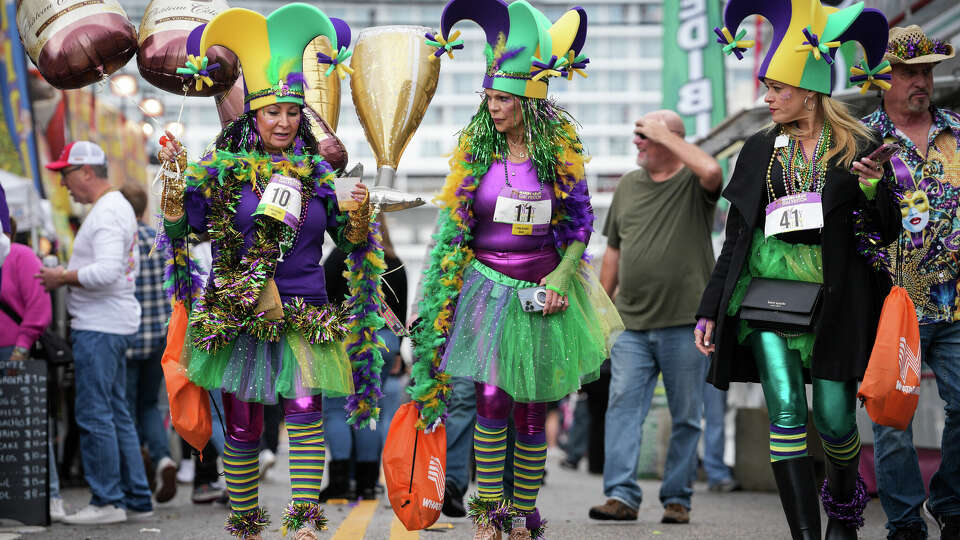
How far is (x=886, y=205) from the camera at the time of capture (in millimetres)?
4547

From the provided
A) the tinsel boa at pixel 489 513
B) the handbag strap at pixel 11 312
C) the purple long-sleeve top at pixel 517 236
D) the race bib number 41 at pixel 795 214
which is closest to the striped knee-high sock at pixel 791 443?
the race bib number 41 at pixel 795 214

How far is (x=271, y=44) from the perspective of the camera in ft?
16.4

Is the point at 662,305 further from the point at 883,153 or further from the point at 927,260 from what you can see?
the point at 883,153

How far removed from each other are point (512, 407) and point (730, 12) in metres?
2.08

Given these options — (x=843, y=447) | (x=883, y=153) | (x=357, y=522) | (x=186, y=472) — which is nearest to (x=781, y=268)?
(x=883, y=153)

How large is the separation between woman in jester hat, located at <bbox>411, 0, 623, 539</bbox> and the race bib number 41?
97 cm

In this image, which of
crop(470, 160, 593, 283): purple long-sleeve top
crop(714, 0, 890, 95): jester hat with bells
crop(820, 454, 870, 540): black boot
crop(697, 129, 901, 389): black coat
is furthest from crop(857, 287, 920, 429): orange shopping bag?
crop(470, 160, 593, 283): purple long-sleeve top

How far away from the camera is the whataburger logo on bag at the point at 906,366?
14.2 ft

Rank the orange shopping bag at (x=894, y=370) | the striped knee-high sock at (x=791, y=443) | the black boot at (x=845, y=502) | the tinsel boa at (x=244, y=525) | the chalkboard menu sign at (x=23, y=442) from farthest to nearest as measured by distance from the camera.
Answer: the chalkboard menu sign at (x=23, y=442) < the tinsel boa at (x=244, y=525) < the black boot at (x=845, y=502) < the striped knee-high sock at (x=791, y=443) < the orange shopping bag at (x=894, y=370)

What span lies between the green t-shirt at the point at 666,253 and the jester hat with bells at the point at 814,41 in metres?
2.34

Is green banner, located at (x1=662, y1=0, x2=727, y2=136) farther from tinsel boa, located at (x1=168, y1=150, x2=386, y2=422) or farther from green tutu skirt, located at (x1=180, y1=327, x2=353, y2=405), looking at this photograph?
green tutu skirt, located at (x1=180, y1=327, x2=353, y2=405)

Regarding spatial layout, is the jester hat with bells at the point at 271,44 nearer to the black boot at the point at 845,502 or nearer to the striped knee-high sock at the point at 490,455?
the striped knee-high sock at the point at 490,455

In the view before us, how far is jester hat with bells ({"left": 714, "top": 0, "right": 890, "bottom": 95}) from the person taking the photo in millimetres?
4652

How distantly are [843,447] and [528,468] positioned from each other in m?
1.41
